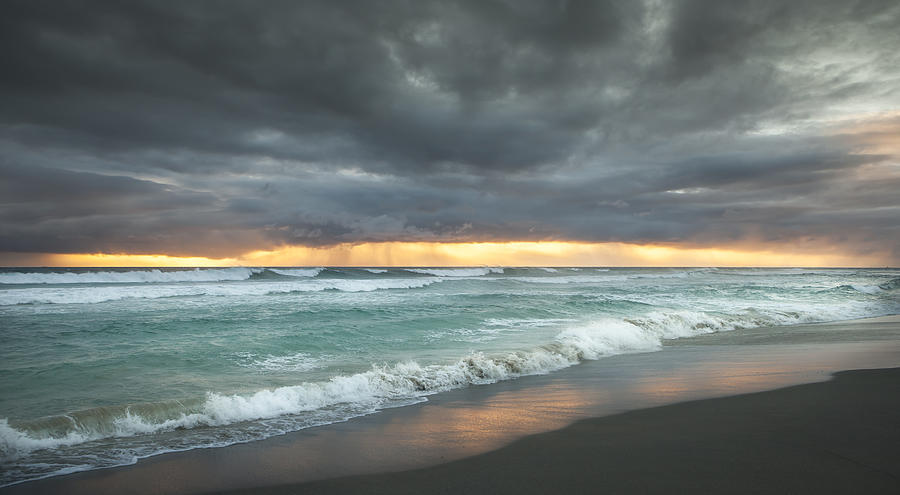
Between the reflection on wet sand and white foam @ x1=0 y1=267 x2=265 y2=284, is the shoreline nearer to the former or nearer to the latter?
the reflection on wet sand

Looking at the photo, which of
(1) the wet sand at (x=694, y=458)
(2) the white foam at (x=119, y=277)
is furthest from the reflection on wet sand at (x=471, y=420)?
(2) the white foam at (x=119, y=277)

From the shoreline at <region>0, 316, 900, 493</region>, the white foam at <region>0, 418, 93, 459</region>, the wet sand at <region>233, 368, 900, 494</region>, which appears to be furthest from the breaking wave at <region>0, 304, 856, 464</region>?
the wet sand at <region>233, 368, 900, 494</region>

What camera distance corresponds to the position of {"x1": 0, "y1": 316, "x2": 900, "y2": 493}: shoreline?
4.77m

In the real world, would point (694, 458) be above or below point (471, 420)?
above

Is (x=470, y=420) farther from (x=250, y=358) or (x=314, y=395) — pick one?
(x=250, y=358)

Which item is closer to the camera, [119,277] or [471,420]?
[471,420]

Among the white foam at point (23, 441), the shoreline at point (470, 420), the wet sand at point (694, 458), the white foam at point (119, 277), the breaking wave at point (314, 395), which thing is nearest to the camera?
the wet sand at point (694, 458)

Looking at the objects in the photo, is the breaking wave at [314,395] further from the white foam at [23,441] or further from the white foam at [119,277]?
the white foam at [119,277]

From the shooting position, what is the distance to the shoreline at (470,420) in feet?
15.7

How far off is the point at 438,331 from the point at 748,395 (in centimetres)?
954

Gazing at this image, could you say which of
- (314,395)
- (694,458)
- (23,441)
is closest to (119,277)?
(314,395)

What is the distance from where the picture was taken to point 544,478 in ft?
14.6

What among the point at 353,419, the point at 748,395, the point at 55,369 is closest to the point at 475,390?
the point at 353,419

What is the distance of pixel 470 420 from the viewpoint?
21.8 ft
